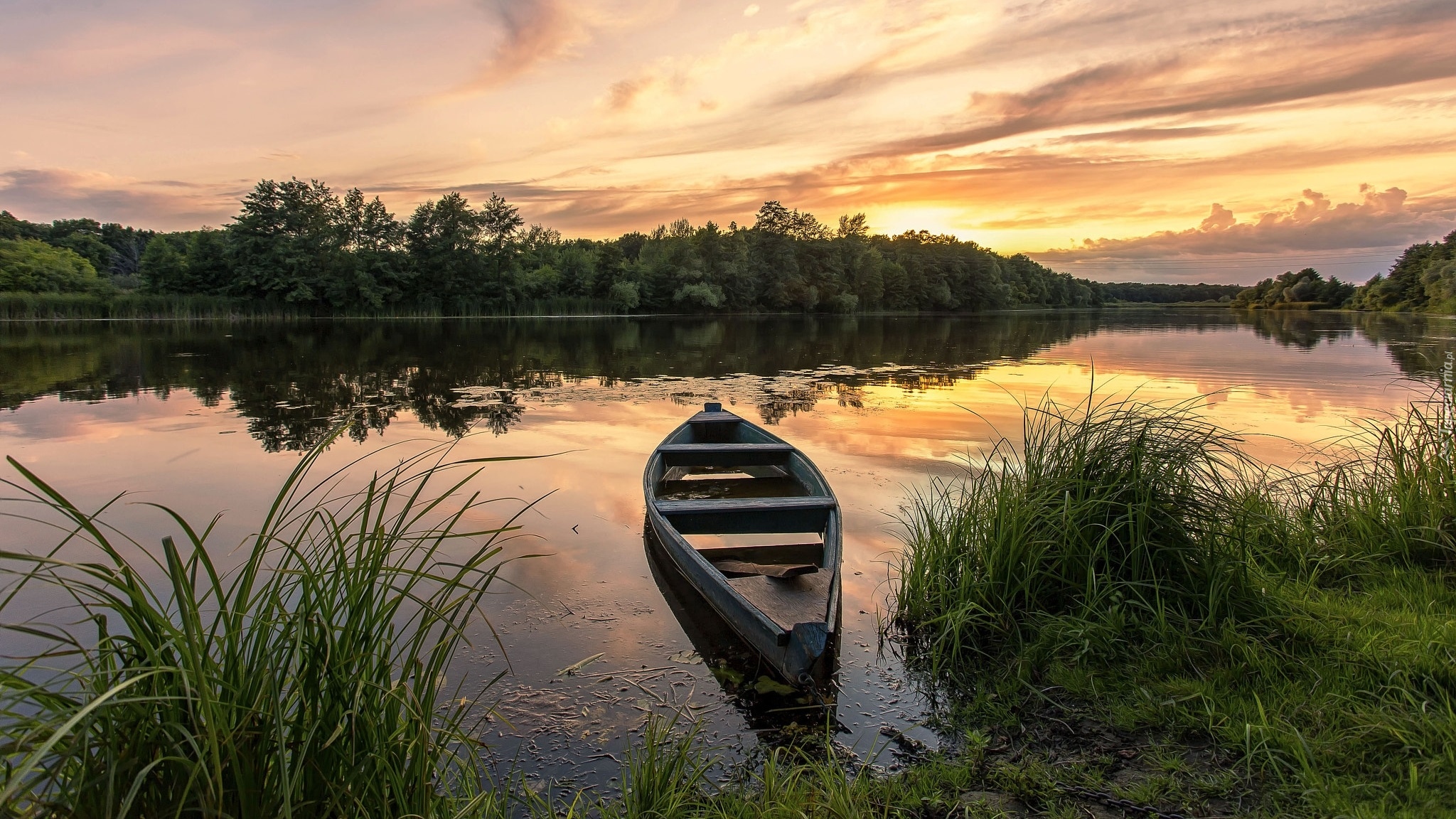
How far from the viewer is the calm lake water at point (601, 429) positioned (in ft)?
13.1

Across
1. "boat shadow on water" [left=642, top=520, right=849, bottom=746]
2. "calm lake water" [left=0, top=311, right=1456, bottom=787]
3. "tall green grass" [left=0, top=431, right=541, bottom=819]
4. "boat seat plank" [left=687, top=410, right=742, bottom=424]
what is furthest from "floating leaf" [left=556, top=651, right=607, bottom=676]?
"boat seat plank" [left=687, top=410, right=742, bottom=424]

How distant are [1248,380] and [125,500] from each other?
1862 cm

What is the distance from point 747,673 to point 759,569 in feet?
3.49

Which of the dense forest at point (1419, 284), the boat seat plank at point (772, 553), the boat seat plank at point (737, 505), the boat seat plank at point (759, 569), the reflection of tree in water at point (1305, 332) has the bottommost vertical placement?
the boat seat plank at point (772, 553)

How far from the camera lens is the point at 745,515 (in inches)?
236

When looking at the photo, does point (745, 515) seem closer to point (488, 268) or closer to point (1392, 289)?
point (488, 268)

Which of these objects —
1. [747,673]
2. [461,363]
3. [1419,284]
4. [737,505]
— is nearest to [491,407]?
[737,505]

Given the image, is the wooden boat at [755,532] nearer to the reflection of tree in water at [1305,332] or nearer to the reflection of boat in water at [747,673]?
the reflection of boat in water at [747,673]

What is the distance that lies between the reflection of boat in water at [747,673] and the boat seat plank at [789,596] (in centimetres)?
23

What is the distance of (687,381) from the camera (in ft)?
55.2

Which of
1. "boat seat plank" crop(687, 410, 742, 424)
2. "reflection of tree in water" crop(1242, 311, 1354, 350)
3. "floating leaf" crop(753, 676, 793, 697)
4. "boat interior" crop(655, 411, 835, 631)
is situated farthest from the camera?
"reflection of tree in water" crop(1242, 311, 1354, 350)

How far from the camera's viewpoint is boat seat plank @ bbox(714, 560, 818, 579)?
4.74 m

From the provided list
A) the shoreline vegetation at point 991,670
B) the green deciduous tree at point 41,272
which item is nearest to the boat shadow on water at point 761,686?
the shoreline vegetation at point 991,670

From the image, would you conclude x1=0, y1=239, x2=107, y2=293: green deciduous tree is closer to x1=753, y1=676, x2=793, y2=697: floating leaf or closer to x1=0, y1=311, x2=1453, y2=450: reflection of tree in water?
x1=0, y1=311, x2=1453, y2=450: reflection of tree in water
